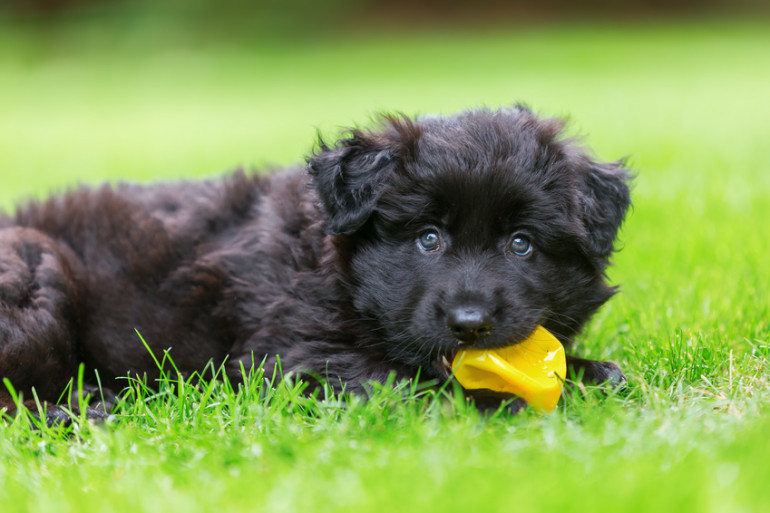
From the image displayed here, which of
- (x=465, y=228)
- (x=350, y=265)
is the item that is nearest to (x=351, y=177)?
(x=350, y=265)

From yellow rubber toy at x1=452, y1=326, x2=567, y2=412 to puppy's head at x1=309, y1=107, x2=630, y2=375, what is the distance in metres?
0.06

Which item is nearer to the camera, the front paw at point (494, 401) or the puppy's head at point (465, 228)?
the front paw at point (494, 401)

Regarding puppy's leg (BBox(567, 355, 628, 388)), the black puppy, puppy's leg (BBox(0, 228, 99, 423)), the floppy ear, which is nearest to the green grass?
puppy's leg (BBox(567, 355, 628, 388))

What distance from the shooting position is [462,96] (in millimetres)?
16875

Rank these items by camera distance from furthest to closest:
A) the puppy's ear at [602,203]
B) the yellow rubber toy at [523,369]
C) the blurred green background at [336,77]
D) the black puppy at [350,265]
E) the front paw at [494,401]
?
1. the blurred green background at [336,77]
2. the puppy's ear at [602,203]
3. the black puppy at [350,265]
4. the yellow rubber toy at [523,369]
5. the front paw at [494,401]

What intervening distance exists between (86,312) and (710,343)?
8.22 ft

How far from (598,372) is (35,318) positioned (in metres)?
2.17

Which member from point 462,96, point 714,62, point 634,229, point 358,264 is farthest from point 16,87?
point 358,264

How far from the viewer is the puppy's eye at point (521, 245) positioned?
321cm

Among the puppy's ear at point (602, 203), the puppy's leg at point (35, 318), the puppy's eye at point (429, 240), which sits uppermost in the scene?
the puppy's ear at point (602, 203)

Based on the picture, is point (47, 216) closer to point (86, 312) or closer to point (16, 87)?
point (86, 312)

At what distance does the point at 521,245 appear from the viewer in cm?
322

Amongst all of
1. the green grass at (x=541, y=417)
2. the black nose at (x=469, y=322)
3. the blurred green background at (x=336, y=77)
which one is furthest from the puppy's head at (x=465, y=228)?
the blurred green background at (x=336, y=77)

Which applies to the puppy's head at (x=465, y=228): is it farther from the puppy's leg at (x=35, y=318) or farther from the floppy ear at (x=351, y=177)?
the puppy's leg at (x=35, y=318)
